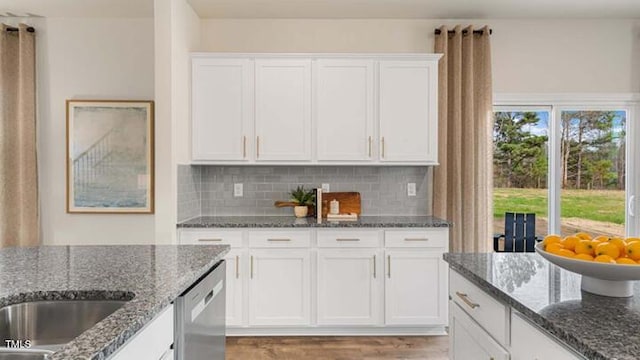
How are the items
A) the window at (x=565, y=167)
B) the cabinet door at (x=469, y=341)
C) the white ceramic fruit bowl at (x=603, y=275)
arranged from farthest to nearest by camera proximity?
1. the window at (x=565, y=167)
2. the cabinet door at (x=469, y=341)
3. the white ceramic fruit bowl at (x=603, y=275)

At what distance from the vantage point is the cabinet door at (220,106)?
3420 millimetres

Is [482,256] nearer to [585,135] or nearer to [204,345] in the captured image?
[204,345]

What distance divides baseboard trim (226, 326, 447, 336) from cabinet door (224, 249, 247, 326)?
0.14 m

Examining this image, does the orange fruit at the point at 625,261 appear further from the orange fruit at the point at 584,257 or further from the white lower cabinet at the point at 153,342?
Result: the white lower cabinet at the point at 153,342

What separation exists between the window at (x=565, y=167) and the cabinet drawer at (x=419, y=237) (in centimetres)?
101

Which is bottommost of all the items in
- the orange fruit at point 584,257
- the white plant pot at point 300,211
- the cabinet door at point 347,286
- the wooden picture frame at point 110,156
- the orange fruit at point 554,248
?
the cabinet door at point 347,286

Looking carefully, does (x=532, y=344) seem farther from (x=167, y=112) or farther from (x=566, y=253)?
(x=167, y=112)

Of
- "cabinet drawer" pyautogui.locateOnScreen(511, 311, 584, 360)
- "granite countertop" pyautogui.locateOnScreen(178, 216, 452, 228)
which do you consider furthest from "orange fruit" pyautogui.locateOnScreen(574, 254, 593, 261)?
"granite countertop" pyautogui.locateOnScreen(178, 216, 452, 228)

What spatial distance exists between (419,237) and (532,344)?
6.74 feet

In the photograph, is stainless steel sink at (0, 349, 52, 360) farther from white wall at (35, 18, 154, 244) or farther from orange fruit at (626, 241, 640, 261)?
white wall at (35, 18, 154, 244)

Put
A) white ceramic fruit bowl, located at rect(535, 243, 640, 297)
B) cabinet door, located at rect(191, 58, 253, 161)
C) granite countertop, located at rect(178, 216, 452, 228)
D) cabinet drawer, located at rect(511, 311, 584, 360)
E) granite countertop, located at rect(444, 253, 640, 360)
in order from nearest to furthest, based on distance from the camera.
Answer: granite countertop, located at rect(444, 253, 640, 360), cabinet drawer, located at rect(511, 311, 584, 360), white ceramic fruit bowl, located at rect(535, 243, 640, 297), granite countertop, located at rect(178, 216, 452, 228), cabinet door, located at rect(191, 58, 253, 161)

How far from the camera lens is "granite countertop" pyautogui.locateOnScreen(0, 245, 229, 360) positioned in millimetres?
1016

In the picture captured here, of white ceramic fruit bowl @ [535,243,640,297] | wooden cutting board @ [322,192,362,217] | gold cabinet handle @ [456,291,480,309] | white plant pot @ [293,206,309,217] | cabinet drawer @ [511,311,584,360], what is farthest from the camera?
wooden cutting board @ [322,192,362,217]

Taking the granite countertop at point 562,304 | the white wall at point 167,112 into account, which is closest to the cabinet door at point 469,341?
the granite countertop at point 562,304
